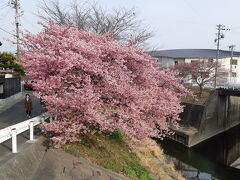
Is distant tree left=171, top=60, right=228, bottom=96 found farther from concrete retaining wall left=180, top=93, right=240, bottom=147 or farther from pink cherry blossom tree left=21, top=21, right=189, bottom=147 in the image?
pink cherry blossom tree left=21, top=21, right=189, bottom=147

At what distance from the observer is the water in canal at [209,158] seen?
1905 centimetres

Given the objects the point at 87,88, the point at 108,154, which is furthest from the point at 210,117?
the point at 87,88

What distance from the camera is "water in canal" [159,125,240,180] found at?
19047mm

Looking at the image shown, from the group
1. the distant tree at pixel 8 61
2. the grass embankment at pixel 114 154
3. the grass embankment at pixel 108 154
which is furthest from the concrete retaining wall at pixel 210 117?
the distant tree at pixel 8 61

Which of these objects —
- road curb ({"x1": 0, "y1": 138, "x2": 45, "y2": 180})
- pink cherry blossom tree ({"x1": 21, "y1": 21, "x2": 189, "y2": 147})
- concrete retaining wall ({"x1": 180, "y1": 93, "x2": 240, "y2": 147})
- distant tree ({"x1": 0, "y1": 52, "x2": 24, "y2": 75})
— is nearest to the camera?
road curb ({"x1": 0, "y1": 138, "x2": 45, "y2": 180})

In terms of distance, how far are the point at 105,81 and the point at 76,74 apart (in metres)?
1.33

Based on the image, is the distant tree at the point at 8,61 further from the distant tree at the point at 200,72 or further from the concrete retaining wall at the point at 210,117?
the distant tree at the point at 200,72

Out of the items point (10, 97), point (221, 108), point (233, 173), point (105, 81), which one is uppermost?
point (105, 81)

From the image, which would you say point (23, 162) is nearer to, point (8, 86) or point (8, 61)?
point (8, 86)

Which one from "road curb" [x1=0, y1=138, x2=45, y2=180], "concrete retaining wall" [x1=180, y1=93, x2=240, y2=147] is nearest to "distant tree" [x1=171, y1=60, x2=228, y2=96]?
"concrete retaining wall" [x1=180, y1=93, x2=240, y2=147]

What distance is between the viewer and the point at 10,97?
2214 centimetres

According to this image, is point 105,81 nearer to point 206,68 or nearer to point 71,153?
point 71,153

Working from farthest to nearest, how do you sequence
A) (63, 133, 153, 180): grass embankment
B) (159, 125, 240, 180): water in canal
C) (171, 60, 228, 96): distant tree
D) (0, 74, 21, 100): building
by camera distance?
(171, 60, 228, 96): distant tree → (0, 74, 21, 100): building → (159, 125, 240, 180): water in canal → (63, 133, 153, 180): grass embankment

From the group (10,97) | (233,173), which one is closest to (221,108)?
(233,173)
